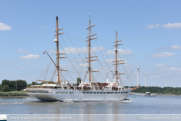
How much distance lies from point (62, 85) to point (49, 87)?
485 centimetres

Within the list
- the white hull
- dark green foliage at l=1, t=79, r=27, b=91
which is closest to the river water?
the white hull

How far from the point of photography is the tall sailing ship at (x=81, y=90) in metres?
88.4

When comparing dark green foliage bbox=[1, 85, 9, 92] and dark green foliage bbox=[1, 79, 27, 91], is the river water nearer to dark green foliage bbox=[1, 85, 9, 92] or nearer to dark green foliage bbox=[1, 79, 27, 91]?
dark green foliage bbox=[1, 85, 9, 92]

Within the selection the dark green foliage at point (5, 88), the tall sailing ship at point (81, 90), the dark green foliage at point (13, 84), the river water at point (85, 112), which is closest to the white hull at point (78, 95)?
the tall sailing ship at point (81, 90)

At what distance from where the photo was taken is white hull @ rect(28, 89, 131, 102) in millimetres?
88062

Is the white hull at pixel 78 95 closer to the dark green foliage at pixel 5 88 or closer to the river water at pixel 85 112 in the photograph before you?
the river water at pixel 85 112

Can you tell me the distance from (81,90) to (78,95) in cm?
273

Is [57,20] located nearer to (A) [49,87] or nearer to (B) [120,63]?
(A) [49,87]

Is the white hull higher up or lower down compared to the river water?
higher up

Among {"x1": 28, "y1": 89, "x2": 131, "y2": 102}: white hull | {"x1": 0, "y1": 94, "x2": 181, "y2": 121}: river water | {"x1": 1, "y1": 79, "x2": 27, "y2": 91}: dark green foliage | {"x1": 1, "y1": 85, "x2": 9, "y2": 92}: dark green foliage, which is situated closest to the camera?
{"x1": 0, "y1": 94, "x2": 181, "y2": 121}: river water

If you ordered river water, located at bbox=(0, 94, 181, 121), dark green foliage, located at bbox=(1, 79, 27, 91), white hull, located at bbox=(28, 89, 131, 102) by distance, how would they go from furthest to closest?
dark green foliage, located at bbox=(1, 79, 27, 91) < white hull, located at bbox=(28, 89, 131, 102) < river water, located at bbox=(0, 94, 181, 121)

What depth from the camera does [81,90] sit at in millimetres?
97375

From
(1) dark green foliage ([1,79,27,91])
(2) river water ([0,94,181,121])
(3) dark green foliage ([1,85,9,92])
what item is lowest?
(2) river water ([0,94,181,121])

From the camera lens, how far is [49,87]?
89312mm
